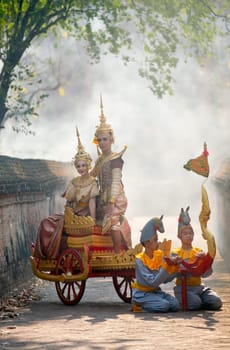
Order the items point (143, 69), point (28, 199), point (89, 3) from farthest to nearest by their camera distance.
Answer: point (143, 69) < point (89, 3) < point (28, 199)

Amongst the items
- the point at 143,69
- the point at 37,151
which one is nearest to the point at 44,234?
the point at 143,69

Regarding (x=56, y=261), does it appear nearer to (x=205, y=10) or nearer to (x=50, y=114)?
(x=205, y=10)

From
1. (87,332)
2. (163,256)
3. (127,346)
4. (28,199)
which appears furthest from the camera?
(28,199)

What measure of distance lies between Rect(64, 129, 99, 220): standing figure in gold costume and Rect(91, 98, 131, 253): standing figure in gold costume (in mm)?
155

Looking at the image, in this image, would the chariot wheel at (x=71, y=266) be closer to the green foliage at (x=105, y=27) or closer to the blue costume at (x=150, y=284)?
the blue costume at (x=150, y=284)

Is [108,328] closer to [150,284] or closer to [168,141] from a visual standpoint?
[150,284]

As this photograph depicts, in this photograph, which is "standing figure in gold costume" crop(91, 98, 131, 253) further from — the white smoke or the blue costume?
the white smoke

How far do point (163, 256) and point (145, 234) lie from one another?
0.40 m

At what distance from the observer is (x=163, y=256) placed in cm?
1358

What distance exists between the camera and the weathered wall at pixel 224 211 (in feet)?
82.4

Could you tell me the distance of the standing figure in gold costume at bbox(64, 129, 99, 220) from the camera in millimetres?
15062

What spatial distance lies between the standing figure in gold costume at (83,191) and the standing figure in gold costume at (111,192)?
0.15m

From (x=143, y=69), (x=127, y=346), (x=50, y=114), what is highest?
(x=50, y=114)

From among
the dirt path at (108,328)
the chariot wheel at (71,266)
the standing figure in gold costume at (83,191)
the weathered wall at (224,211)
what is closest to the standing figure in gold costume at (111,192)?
the standing figure in gold costume at (83,191)
